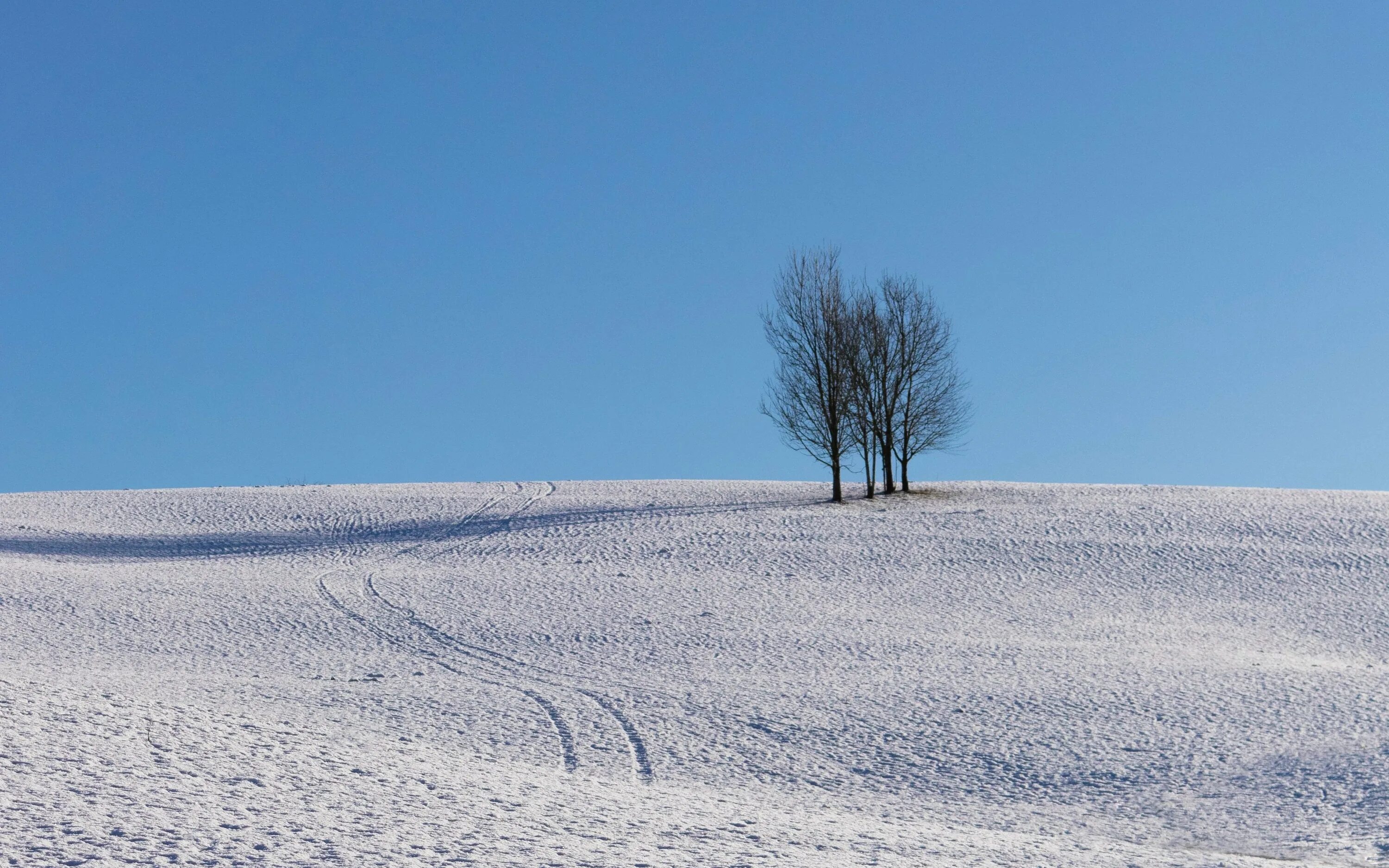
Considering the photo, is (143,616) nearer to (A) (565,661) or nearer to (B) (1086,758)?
(A) (565,661)

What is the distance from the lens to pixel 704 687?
11180 millimetres

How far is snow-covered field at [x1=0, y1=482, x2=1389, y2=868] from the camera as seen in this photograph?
621 cm

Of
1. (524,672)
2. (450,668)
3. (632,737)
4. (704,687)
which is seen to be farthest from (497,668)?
(632,737)

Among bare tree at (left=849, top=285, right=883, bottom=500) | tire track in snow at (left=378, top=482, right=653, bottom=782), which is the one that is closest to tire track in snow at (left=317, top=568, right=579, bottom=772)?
tire track in snow at (left=378, top=482, right=653, bottom=782)

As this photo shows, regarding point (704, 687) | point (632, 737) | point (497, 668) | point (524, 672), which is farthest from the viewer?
point (497, 668)

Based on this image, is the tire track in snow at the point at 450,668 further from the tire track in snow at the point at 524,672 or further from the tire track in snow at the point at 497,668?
the tire track in snow at the point at 524,672

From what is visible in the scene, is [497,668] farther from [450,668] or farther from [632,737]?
[632,737]

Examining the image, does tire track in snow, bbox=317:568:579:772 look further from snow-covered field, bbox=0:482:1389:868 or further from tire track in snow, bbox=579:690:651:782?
tire track in snow, bbox=579:690:651:782

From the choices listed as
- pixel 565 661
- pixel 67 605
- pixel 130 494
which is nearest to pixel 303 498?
pixel 130 494

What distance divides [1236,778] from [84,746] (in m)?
7.71

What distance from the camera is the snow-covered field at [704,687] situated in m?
6.21

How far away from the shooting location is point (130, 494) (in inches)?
1057

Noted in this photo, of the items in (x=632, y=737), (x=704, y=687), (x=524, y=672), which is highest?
(x=524, y=672)

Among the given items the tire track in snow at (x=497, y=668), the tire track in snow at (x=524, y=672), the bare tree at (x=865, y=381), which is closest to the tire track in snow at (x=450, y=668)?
the tire track in snow at (x=497, y=668)
